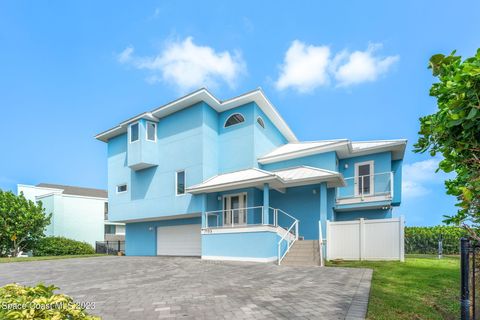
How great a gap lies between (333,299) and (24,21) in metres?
10.8

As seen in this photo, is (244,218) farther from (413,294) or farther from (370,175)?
(413,294)

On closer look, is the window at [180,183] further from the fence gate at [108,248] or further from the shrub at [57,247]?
the shrub at [57,247]

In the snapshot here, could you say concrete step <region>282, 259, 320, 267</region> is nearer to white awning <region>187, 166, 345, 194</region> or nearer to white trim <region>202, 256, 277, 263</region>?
white trim <region>202, 256, 277, 263</region>

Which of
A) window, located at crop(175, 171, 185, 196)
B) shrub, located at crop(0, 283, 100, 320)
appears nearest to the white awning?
window, located at crop(175, 171, 185, 196)

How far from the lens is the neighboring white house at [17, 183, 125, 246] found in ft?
90.4

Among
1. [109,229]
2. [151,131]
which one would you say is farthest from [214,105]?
[109,229]

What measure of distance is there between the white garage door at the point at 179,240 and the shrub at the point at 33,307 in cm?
1465

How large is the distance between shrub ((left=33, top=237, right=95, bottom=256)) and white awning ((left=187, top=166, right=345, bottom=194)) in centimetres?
1437

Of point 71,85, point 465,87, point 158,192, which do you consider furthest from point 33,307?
point 158,192

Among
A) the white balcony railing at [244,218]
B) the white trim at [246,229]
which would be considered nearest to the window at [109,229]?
the white balcony railing at [244,218]

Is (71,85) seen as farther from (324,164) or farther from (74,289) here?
(324,164)

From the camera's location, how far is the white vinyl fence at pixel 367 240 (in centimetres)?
1131

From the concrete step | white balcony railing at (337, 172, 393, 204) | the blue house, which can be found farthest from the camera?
white balcony railing at (337, 172, 393, 204)

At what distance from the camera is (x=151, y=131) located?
18.0 meters
